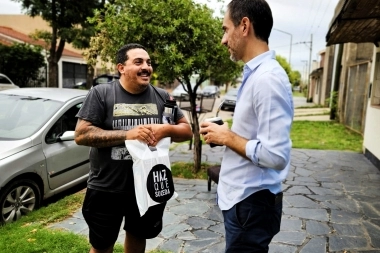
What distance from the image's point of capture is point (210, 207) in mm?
4566

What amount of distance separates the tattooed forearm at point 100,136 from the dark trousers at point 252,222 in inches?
37.3

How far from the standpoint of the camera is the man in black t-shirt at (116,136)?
2280 mm

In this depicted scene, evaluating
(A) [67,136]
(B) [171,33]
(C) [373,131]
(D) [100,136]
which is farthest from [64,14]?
(D) [100,136]

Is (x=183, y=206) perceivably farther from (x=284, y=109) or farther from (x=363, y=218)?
(x=284, y=109)

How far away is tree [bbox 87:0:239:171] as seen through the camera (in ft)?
16.2

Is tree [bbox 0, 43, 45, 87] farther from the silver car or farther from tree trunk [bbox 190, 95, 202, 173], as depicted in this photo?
tree trunk [bbox 190, 95, 202, 173]

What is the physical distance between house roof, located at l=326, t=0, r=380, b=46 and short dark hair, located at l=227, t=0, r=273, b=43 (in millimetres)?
3121

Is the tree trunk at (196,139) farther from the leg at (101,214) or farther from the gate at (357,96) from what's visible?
the gate at (357,96)

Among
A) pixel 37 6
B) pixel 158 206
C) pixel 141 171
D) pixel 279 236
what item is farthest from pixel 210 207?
pixel 37 6

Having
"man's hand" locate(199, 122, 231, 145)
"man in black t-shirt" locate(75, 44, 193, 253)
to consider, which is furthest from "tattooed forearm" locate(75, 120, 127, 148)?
"man's hand" locate(199, 122, 231, 145)

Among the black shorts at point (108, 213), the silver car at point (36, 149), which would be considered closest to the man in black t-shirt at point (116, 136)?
the black shorts at point (108, 213)

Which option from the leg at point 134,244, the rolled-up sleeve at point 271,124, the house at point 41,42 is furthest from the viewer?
the house at point 41,42

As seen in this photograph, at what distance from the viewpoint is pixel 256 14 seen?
163 centimetres

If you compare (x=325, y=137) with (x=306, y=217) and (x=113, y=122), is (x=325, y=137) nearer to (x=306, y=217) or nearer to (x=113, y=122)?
(x=306, y=217)
